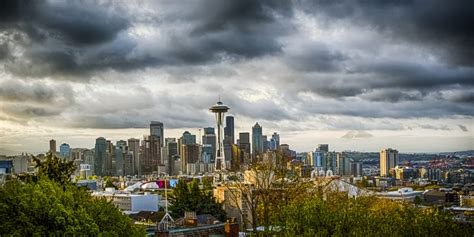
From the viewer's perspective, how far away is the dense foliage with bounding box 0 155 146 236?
2414 centimetres

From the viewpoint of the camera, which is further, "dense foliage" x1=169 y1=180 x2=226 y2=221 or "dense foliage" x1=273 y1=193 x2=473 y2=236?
"dense foliage" x1=169 y1=180 x2=226 y2=221

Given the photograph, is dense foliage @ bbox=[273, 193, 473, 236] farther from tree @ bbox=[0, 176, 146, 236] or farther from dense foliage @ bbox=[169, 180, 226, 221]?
dense foliage @ bbox=[169, 180, 226, 221]

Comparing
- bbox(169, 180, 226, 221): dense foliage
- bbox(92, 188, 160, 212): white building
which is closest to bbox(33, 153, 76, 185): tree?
bbox(169, 180, 226, 221): dense foliage

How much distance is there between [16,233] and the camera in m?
23.5

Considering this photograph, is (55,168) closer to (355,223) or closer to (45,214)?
(45,214)

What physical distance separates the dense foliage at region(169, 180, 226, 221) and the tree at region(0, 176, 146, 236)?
134 feet

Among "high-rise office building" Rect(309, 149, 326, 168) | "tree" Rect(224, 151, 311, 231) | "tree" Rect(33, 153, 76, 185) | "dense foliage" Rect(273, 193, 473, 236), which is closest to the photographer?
"dense foliage" Rect(273, 193, 473, 236)

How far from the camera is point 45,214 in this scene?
2455cm

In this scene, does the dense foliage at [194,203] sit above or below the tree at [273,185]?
below

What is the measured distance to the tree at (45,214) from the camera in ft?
79.1

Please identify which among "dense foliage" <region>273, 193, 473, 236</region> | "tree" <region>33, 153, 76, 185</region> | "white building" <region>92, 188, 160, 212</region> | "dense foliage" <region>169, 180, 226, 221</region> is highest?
"tree" <region>33, 153, 76, 185</region>

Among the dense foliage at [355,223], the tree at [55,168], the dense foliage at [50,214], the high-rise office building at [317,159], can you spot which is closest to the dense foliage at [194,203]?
the tree at [55,168]

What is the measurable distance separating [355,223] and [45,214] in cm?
1164

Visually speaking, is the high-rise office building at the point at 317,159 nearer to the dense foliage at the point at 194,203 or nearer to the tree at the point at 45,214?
the dense foliage at the point at 194,203
